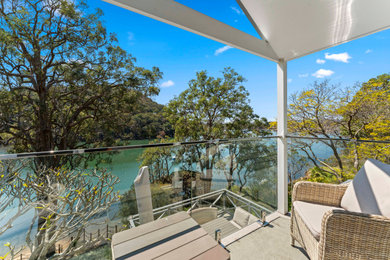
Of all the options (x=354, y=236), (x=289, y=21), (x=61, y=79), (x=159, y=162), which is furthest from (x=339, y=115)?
(x=61, y=79)

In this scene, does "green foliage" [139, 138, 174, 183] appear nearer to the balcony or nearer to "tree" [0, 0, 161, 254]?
the balcony

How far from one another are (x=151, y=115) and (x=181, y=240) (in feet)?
20.3

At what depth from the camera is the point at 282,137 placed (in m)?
3.02

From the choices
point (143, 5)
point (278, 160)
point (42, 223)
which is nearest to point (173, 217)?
point (42, 223)

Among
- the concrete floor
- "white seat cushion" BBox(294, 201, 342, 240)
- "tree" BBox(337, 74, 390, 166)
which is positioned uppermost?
"tree" BBox(337, 74, 390, 166)

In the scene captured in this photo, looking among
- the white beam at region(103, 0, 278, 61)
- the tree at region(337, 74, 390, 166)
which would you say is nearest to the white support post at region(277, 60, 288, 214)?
the white beam at region(103, 0, 278, 61)

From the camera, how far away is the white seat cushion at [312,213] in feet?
4.94

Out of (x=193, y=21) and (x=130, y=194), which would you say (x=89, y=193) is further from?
(x=193, y=21)

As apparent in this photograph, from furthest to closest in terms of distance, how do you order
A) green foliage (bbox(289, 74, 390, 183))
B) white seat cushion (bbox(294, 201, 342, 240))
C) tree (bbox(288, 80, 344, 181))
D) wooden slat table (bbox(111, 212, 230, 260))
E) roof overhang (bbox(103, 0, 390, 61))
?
tree (bbox(288, 80, 344, 181)) → green foliage (bbox(289, 74, 390, 183)) → roof overhang (bbox(103, 0, 390, 61)) → white seat cushion (bbox(294, 201, 342, 240)) → wooden slat table (bbox(111, 212, 230, 260))

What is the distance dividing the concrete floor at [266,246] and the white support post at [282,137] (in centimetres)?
62

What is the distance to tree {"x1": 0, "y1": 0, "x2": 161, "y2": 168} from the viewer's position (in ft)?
13.9

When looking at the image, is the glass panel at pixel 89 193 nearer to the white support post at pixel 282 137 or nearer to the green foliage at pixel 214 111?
the white support post at pixel 282 137

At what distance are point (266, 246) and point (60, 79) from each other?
20.9 ft

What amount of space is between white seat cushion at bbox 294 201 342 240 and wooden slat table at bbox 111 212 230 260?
93 cm
